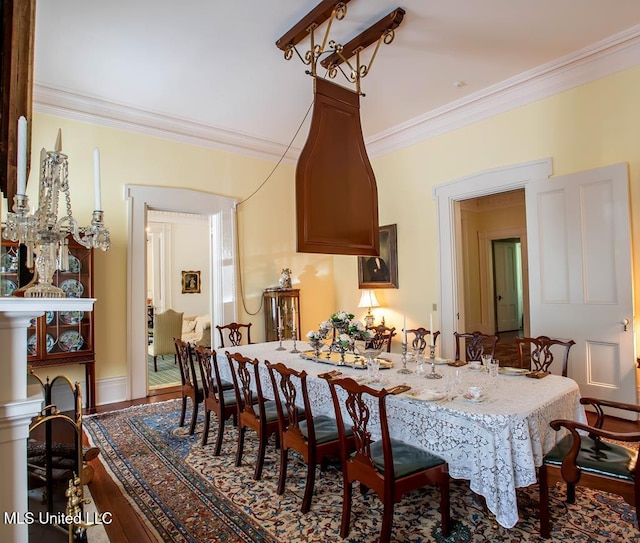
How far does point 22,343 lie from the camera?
1.01 m

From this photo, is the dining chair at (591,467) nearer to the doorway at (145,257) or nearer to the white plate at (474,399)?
the white plate at (474,399)

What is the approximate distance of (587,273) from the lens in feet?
13.1

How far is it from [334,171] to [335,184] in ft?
0.34

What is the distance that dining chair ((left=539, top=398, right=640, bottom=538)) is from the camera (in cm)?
186

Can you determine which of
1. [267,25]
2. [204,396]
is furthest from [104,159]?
[204,396]

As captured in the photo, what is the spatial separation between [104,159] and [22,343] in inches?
180

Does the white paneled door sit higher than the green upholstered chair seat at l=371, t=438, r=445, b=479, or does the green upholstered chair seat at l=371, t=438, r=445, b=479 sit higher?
the white paneled door

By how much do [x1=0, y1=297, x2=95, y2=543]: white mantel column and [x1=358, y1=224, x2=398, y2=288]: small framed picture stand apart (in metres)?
5.26

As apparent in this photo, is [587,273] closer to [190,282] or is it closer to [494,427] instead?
[494,427]

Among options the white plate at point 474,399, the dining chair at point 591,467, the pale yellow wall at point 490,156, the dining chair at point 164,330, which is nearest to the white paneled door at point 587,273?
the pale yellow wall at point 490,156

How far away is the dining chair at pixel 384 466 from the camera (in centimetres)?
195

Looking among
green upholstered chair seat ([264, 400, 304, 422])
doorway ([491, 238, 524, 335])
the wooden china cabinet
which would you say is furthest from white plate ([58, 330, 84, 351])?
doorway ([491, 238, 524, 335])

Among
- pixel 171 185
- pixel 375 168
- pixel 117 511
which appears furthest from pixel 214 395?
pixel 375 168

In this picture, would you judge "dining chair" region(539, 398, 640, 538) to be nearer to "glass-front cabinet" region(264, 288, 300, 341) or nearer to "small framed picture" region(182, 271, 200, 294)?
"glass-front cabinet" region(264, 288, 300, 341)
